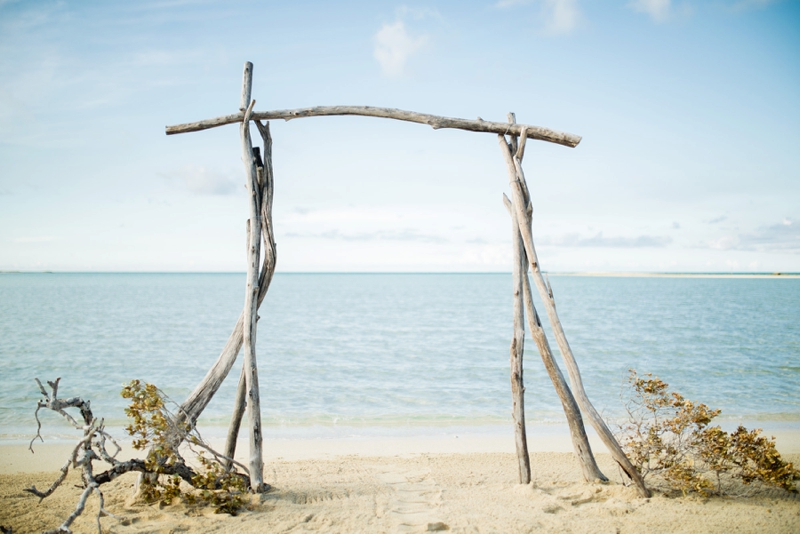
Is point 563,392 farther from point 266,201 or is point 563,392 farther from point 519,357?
point 266,201

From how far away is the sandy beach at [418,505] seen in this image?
3.63 metres

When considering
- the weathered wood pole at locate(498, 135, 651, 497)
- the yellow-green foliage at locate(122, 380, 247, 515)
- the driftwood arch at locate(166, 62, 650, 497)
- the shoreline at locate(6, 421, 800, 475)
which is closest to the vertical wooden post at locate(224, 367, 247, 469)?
the driftwood arch at locate(166, 62, 650, 497)

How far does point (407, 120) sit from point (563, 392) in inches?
112

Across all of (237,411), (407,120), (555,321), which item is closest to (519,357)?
(555,321)

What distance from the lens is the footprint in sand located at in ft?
12.1

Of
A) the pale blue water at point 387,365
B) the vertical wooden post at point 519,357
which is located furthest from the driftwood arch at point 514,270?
the pale blue water at point 387,365

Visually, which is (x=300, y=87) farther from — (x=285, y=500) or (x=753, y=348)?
(x=753, y=348)

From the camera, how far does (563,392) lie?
432cm

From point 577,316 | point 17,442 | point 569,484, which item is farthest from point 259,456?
point 577,316

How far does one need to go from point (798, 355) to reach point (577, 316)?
13.0m

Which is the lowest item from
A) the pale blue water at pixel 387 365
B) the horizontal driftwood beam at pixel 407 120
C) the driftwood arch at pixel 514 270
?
the pale blue water at pixel 387 365

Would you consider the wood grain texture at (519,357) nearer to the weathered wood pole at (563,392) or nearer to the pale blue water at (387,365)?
the weathered wood pole at (563,392)

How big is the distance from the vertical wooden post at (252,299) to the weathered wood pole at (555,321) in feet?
7.66

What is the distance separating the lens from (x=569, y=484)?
459 centimetres
